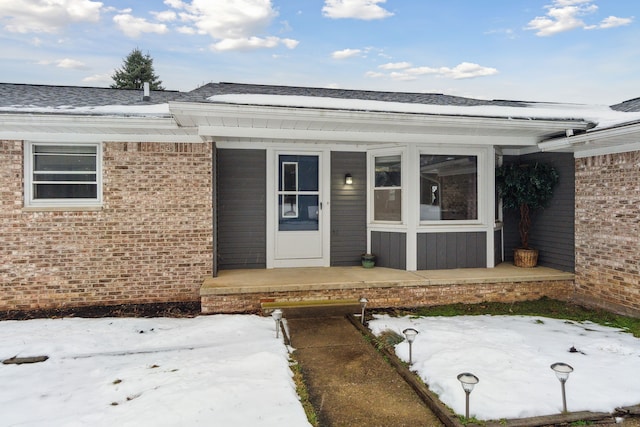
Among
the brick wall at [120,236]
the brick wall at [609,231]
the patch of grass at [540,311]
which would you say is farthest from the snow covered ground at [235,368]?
the brick wall at [609,231]

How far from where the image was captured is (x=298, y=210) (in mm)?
6586

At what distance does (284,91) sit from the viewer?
7.29 metres

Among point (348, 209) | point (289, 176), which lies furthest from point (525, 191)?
point (289, 176)

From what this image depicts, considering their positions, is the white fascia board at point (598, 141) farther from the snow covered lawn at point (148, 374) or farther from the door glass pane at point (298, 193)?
the snow covered lawn at point (148, 374)

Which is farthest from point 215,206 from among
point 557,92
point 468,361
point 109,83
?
point 109,83

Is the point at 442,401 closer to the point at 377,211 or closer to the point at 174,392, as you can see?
the point at 174,392

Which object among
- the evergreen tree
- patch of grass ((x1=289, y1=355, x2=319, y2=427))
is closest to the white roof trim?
patch of grass ((x1=289, y1=355, x2=319, y2=427))

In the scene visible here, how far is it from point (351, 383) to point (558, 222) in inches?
191

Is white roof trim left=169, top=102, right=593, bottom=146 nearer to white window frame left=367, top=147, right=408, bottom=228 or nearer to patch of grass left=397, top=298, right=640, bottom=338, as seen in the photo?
white window frame left=367, top=147, right=408, bottom=228

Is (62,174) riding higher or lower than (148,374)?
higher

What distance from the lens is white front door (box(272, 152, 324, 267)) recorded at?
6.52 meters

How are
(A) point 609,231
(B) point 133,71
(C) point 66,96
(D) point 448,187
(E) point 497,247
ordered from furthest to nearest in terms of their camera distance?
(B) point 133,71
(E) point 497,247
(D) point 448,187
(C) point 66,96
(A) point 609,231

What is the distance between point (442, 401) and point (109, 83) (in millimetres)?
32210

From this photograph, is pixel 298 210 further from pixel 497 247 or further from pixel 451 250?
pixel 497 247
